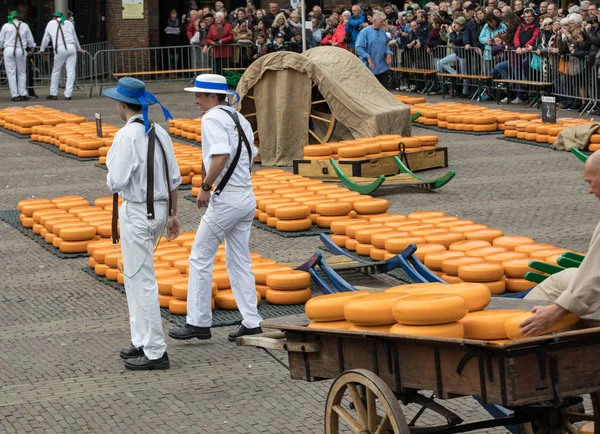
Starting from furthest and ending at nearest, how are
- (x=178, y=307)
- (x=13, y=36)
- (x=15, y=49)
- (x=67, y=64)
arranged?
1. (x=67, y=64)
2. (x=13, y=36)
3. (x=15, y=49)
4. (x=178, y=307)

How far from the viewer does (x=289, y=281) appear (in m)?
10.5

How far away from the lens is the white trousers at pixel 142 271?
8.70 metres

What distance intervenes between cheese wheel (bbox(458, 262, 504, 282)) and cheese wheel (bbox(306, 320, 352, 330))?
432 cm

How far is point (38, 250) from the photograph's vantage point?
13.3 metres

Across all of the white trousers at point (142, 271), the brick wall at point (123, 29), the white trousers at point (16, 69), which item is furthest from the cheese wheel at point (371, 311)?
the brick wall at point (123, 29)

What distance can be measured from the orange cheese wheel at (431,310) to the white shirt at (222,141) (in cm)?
361

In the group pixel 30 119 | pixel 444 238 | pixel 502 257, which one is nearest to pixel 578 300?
pixel 502 257

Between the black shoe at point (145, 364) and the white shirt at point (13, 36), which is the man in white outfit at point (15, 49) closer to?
the white shirt at point (13, 36)

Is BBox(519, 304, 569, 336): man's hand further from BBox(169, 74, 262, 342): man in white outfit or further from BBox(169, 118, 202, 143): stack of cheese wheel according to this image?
BBox(169, 118, 202, 143): stack of cheese wheel

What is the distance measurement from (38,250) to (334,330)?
26.1ft

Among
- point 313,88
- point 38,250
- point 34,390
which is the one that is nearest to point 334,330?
point 34,390

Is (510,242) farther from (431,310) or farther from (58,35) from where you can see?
(58,35)

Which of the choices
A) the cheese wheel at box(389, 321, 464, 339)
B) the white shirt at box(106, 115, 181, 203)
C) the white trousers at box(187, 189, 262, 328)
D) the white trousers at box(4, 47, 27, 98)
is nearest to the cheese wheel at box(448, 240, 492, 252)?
the white trousers at box(187, 189, 262, 328)

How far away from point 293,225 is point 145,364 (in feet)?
16.9
